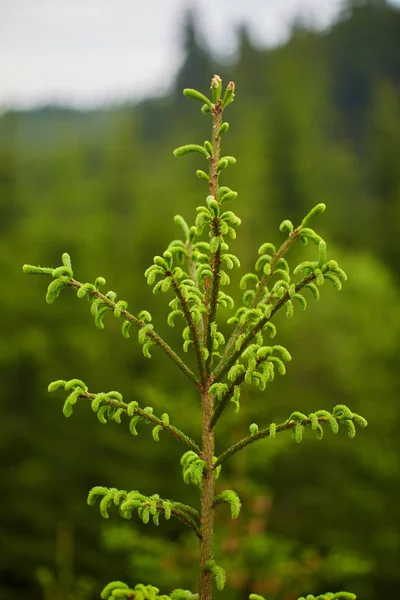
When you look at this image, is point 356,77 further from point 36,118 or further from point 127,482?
point 36,118

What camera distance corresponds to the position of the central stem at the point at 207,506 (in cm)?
293

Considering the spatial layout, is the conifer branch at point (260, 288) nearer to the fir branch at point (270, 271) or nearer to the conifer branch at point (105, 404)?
the fir branch at point (270, 271)

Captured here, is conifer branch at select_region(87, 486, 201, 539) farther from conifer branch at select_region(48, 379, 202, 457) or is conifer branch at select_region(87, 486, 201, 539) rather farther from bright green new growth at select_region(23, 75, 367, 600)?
conifer branch at select_region(48, 379, 202, 457)

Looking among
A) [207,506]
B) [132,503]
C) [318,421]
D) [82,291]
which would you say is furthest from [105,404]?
[318,421]

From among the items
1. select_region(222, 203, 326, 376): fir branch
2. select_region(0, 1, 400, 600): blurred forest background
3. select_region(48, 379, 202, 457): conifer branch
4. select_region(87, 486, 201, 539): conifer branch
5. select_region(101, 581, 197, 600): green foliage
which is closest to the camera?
select_region(87, 486, 201, 539): conifer branch

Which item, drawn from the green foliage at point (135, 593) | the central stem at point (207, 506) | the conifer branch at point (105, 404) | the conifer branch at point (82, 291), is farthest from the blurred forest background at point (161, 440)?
the conifer branch at point (82, 291)

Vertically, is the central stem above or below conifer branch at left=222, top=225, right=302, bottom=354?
below

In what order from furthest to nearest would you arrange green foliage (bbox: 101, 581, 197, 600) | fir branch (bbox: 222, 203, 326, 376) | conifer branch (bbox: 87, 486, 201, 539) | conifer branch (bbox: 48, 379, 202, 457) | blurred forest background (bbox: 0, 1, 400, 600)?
blurred forest background (bbox: 0, 1, 400, 600)
fir branch (bbox: 222, 203, 326, 376)
green foliage (bbox: 101, 581, 197, 600)
conifer branch (bbox: 48, 379, 202, 457)
conifer branch (bbox: 87, 486, 201, 539)

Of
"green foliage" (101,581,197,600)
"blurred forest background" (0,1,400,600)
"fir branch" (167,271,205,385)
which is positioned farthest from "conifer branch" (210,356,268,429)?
"blurred forest background" (0,1,400,600)

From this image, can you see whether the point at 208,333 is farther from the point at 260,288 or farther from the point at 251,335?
the point at 260,288

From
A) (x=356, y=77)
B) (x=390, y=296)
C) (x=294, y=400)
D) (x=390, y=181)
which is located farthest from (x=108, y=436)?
(x=356, y=77)

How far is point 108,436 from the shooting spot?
14758mm

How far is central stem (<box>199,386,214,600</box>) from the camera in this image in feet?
9.62

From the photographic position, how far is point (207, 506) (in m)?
3.00
